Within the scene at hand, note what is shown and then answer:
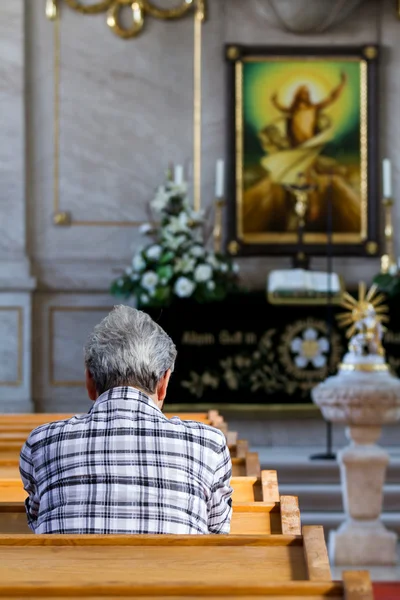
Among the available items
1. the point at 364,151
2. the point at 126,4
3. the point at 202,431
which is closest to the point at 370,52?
the point at 364,151

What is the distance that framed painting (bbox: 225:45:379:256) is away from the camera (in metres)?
9.57

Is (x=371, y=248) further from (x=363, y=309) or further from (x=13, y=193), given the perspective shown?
(x=13, y=193)

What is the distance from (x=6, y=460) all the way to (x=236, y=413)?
210 inches

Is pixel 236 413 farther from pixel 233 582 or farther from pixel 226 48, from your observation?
pixel 233 582

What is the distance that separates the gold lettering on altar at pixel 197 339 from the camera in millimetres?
8633

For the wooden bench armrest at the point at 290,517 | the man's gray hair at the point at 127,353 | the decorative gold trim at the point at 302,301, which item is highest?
the man's gray hair at the point at 127,353

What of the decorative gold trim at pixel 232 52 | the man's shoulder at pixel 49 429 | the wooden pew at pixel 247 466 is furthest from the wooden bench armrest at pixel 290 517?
the decorative gold trim at pixel 232 52

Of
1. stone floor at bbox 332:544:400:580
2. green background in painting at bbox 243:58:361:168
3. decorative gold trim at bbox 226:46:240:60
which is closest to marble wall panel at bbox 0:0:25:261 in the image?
decorative gold trim at bbox 226:46:240:60

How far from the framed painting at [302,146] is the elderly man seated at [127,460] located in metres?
6.87

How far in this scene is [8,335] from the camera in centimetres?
930

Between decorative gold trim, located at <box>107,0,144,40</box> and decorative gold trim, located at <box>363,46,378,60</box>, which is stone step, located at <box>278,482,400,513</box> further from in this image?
decorative gold trim, located at <box>107,0,144,40</box>

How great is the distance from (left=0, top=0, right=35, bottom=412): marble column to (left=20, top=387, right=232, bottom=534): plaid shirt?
673 cm

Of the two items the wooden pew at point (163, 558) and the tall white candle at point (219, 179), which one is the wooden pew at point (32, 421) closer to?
the wooden pew at point (163, 558)

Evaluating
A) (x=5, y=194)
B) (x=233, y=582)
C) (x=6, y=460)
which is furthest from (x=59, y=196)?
(x=233, y=582)
